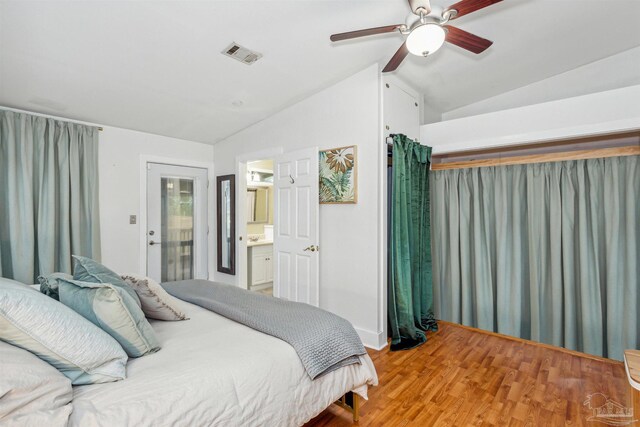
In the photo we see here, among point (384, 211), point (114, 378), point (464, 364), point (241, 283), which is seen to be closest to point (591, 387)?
point (464, 364)

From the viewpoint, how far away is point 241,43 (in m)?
2.42

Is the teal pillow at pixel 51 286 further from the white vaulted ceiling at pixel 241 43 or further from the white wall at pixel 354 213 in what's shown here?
the white wall at pixel 354 213

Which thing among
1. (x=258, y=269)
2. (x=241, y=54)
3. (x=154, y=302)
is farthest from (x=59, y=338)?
(x=258, y=269)

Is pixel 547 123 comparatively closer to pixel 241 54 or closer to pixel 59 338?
pixel 241 54

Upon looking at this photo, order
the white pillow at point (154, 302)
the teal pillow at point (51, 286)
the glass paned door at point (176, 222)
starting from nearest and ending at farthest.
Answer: the teal pillow at point (51, 286) → the white pillow at point (154, 302) → the glass paned door at point (176, 222)

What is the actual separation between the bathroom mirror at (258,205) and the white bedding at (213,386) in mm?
3417

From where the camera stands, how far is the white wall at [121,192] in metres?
3.61

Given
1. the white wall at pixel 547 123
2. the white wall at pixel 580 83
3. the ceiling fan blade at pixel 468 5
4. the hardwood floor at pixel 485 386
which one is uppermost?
the white wall at pixel 580 83

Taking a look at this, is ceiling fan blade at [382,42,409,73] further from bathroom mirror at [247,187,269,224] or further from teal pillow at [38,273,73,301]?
bathroom mirror at [247,187,269,224]

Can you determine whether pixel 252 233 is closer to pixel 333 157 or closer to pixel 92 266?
pixel 333 157

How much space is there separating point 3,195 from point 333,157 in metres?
3.14

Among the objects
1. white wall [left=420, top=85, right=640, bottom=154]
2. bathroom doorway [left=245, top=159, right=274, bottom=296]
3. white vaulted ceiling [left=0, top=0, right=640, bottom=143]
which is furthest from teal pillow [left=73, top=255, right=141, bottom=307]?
white wall [left=420, top=85, right=640, bottom=154]

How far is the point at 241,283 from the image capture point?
428cm

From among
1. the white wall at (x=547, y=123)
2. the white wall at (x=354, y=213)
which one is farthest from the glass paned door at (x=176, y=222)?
the white wall at (x=547, y=123)
